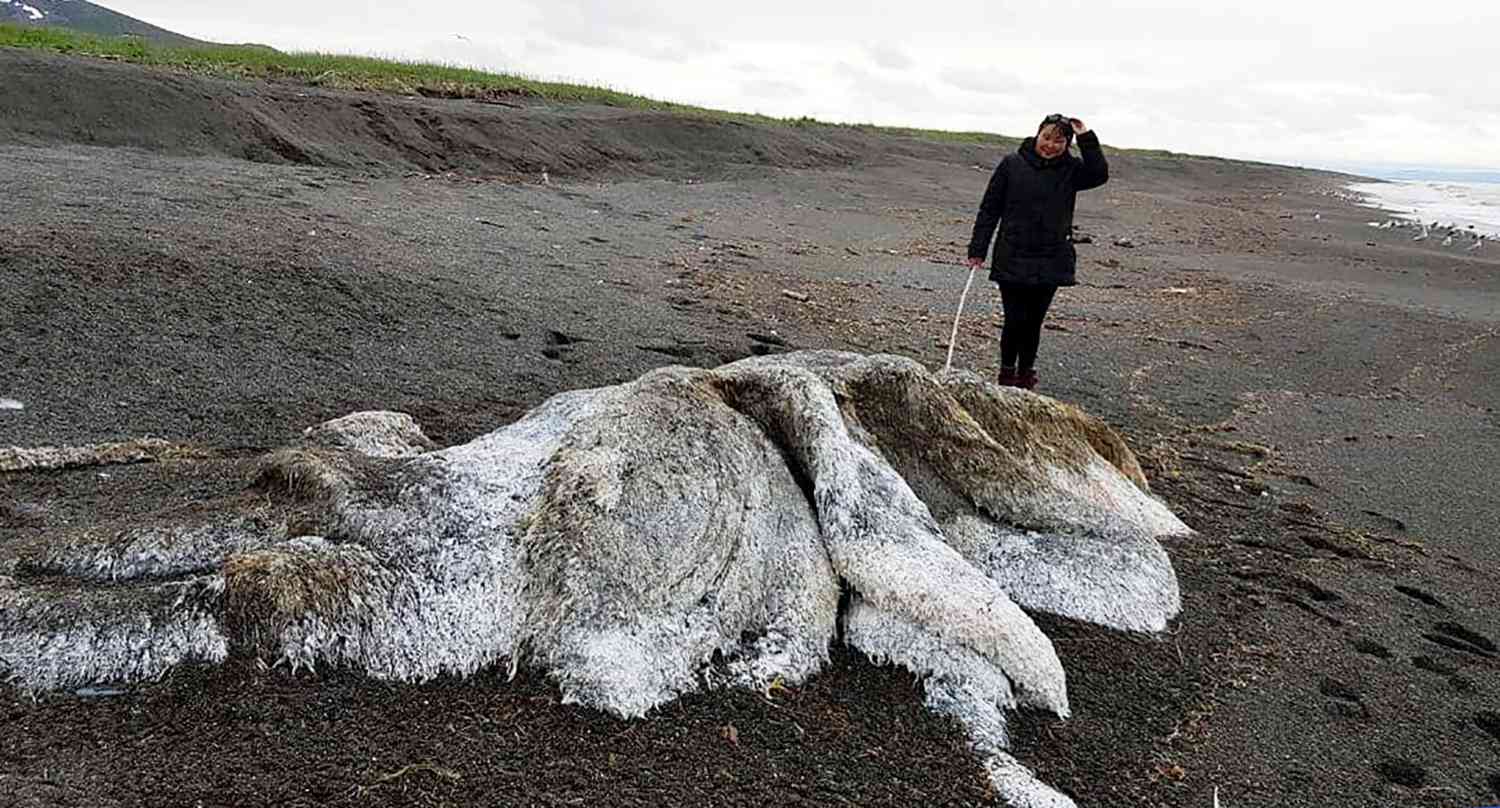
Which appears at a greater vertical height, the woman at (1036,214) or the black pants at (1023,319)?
the woman at (1036,214)

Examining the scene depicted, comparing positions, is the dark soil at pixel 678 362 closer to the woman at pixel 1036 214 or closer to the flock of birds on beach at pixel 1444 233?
the woman at pixel 1036 214

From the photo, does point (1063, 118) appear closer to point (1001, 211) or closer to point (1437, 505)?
point (1001, 211)

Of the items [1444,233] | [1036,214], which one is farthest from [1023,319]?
[1444,233]

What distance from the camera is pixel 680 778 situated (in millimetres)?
3309

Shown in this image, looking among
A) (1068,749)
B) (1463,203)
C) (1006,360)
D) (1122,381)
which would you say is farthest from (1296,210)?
(1068,749)

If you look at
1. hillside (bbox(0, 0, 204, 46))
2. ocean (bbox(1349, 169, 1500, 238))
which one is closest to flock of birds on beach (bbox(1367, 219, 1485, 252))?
ocean (bbox(1349, 169, 1500, 238))

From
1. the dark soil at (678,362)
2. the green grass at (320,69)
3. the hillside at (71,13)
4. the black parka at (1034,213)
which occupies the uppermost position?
the hillside at (71,13)

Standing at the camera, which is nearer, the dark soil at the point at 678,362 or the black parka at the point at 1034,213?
the dark soil at the point at 678,362

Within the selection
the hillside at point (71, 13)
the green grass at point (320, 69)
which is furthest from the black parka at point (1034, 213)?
the hillside at point (71, 13)

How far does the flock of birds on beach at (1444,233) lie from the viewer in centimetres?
2575

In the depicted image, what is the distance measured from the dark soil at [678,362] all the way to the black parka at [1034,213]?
1.51 metres

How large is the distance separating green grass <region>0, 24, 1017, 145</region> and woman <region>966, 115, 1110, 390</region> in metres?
19.3

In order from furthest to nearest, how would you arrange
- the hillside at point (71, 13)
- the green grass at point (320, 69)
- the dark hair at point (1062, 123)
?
the hillside at point (71, 13)
the green grass at point (320, 69)
the dark hair at point (1062, 123)

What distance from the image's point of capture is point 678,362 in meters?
8.56
